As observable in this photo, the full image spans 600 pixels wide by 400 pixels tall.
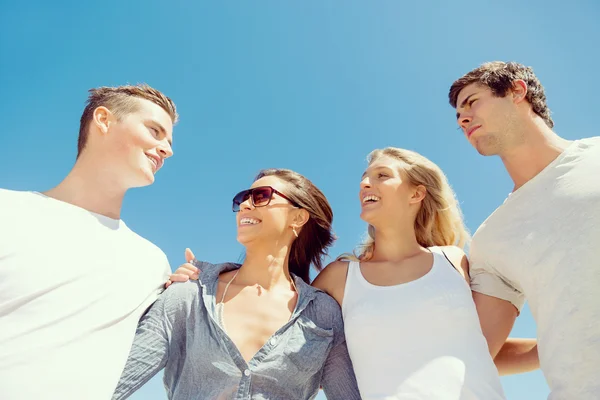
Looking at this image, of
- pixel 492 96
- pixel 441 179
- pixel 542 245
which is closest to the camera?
pixel 542 245

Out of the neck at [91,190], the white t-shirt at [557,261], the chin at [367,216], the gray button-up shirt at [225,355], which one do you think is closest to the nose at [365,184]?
the chin at [367,216]

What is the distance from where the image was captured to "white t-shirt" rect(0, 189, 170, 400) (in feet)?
10.9

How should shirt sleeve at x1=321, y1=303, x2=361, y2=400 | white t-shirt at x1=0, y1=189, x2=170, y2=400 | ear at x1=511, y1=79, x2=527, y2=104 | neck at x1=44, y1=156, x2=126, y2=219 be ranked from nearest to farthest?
1. white t-shirt at x1=0, y1=189, x2=170, y2=400
2. shirt sleeve at x1=321, y1=303, x2=361, y2=400
3. neck at x1=44, y1=156, x2=126, y2=219
4. ear at x1=511, y1=79, x2=527, y2=104

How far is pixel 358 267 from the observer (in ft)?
16.8

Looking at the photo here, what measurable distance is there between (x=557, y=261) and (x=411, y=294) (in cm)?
127

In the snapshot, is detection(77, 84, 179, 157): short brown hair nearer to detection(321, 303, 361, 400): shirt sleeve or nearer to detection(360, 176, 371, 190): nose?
detection(360, 176, 371, 190): nose

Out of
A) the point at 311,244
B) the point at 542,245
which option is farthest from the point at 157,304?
the point at 542,245

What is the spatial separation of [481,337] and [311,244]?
2.57 meters

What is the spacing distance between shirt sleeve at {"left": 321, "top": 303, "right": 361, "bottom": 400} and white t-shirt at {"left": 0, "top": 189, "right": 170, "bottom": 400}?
5.90ft

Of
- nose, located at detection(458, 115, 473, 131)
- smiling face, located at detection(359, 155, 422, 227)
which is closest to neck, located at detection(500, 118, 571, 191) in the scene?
nose, located at detection(458, 115, 473, 131)

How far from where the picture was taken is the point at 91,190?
4730 millimetres

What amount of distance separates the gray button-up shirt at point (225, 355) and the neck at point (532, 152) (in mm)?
2422

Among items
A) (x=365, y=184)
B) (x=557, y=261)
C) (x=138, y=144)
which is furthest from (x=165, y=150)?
(x=557, y=261)

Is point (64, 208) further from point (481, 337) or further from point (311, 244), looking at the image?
point (481, 337)
